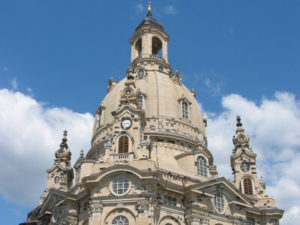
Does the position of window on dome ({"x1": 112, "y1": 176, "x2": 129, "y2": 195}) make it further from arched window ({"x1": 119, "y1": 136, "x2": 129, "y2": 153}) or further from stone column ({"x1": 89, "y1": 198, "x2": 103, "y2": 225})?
arched window ({"x1": 119, "y1": 136, "x2": 129, "y2": 153})

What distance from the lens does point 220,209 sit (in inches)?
1903

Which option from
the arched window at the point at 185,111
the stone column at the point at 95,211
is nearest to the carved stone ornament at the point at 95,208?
the stone column at the point at 95,211

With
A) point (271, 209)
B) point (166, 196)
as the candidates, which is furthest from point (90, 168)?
point (271, 209)

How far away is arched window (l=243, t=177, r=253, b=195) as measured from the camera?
189 feet

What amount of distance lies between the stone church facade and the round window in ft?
0.33

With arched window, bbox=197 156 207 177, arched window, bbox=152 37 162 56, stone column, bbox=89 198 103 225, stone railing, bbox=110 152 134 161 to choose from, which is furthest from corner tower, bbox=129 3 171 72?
stone column, bbox=89 198 103 225

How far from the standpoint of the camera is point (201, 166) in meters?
53.0

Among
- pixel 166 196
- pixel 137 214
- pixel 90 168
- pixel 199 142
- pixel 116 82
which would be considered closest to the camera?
pixel 137 214

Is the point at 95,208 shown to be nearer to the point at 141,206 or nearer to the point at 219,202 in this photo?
the point at 141,206

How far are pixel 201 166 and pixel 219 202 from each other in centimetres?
582

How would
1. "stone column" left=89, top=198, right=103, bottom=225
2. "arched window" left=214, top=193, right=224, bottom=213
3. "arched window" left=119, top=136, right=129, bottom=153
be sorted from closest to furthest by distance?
"stone column" left=89, top=198, right=103, bottom=225
"arched window" left=119, top=136, right=129, bottom=153
"arched window" left=214, top=193, right=224, bottom=213

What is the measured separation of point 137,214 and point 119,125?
11.4 m

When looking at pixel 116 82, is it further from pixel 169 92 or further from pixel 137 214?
pixel 137 214

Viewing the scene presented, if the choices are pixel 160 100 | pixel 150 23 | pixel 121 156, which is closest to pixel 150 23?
pixel 150 23
